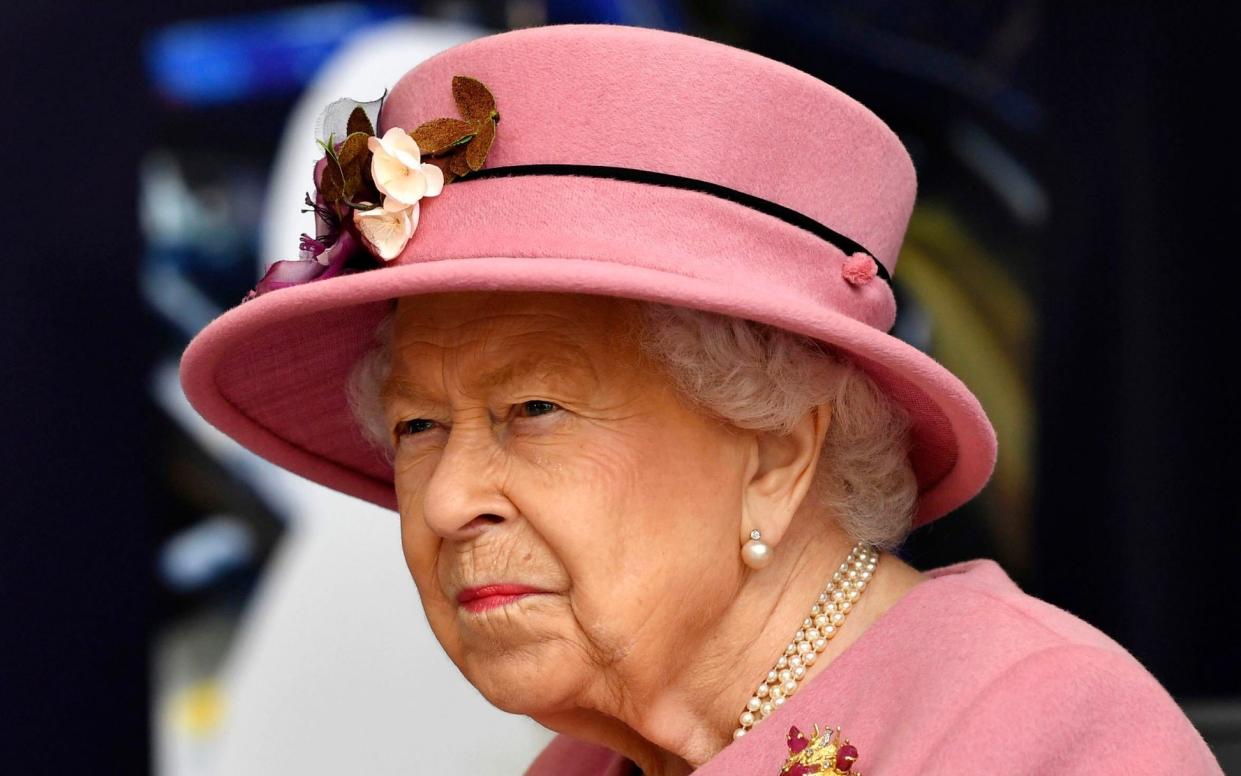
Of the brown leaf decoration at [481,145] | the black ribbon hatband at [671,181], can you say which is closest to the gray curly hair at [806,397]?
the black ribbon hatband at [671,181]

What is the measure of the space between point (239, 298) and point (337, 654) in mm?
770

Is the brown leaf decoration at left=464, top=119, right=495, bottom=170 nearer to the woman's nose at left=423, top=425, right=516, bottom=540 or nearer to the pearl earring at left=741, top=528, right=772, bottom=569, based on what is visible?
the woman's nose at left=423, top=425, right=516, bottom=540

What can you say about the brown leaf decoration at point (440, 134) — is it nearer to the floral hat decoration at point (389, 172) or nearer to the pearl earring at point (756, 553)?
the floral hat decoration at point (389, 172)

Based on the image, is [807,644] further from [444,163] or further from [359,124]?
[359,124]

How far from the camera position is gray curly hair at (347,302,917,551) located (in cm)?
178

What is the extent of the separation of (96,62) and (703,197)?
6.41ft

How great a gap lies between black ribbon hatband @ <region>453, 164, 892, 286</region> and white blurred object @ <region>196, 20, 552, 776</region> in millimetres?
1520

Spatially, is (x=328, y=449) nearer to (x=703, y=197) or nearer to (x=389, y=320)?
(x=389, y=320)

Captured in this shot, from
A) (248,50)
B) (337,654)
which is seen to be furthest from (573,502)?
(248,50)

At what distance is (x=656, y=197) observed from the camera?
1.70 meters

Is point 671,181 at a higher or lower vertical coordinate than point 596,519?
higher

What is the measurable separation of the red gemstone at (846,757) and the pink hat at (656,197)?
1.38ft

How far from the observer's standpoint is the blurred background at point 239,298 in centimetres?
313

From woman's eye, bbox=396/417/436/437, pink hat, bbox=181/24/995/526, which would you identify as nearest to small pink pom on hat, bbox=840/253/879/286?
pink hat, bbox=181/24/995/526
